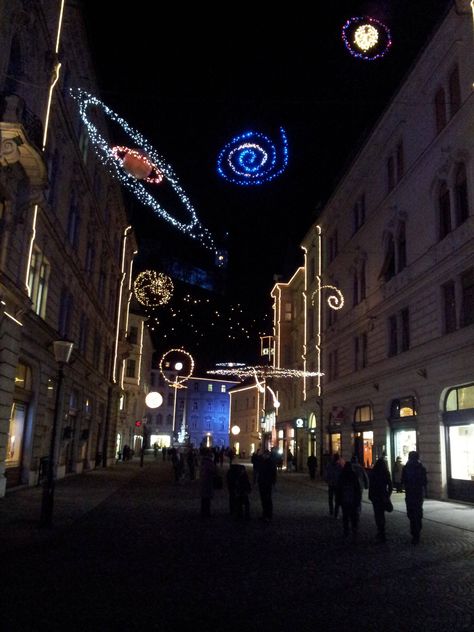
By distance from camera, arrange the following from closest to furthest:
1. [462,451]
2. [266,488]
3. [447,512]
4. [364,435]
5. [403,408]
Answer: [266,488], [447,512], [462,451], [403,408], [364,435]

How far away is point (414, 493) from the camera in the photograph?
11.9 m

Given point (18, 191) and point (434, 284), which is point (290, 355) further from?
point (18, 191)

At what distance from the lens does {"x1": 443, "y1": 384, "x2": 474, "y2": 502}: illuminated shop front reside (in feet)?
63.3

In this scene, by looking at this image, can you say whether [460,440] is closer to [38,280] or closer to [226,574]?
[226,574]

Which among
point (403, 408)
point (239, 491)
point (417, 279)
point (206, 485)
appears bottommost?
point (239, 491)

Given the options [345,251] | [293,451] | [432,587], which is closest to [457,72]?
[345,251]

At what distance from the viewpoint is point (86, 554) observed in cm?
997

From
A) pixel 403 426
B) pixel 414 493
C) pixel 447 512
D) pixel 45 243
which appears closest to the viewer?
pixel 414 493

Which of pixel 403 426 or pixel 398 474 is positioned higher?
pixel 403 426

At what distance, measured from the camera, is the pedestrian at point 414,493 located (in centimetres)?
1172

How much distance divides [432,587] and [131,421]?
5783 centimetres

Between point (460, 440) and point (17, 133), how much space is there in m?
17.1

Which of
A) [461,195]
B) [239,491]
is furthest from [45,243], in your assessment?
[461,195]

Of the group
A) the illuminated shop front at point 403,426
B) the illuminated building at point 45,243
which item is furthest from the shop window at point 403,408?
the illuminated building at point 45,243
